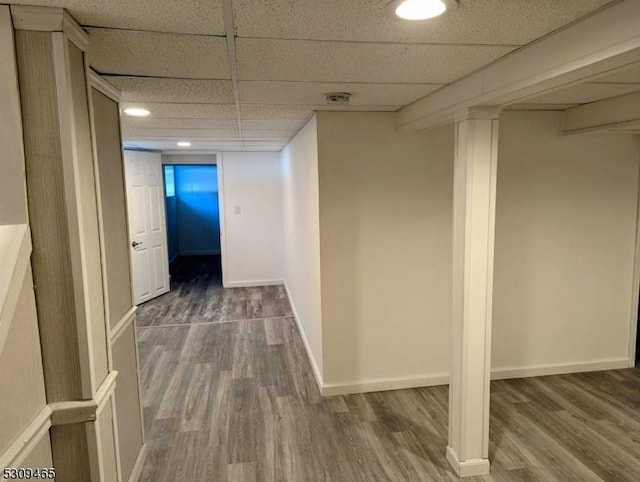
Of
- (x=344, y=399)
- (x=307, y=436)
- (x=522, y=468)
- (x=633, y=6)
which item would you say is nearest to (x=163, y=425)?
(x=307, y=436)

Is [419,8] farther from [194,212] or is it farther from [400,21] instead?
[194,212]

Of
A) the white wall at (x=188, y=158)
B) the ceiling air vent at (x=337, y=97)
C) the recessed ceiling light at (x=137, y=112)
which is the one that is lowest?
the ceiling air vent at (x=337, y=97)

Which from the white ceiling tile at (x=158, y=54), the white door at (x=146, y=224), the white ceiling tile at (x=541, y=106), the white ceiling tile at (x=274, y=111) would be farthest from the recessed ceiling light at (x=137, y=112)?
the white door at (x=146, y=224)

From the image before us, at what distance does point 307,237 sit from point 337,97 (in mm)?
1584

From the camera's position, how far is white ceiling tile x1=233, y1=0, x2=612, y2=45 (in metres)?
1.21

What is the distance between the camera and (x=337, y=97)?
2457 millimetres

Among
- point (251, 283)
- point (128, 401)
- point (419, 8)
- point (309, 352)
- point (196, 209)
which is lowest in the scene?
point (309, 352)

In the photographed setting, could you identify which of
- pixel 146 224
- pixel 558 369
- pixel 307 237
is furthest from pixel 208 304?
pixel 558 369

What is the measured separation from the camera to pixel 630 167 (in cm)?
344

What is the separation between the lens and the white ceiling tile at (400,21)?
1215 mm

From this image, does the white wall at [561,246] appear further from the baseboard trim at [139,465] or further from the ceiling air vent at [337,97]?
the baseboard trim at [139,465]

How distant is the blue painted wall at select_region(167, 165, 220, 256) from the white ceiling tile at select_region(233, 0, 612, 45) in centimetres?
862

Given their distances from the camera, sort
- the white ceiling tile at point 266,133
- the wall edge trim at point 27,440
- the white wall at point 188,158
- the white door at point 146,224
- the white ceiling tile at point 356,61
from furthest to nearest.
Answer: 1. the white wall at point 188,158
2. the white door at point 146,224
3. the white ceiling tile at point 266,133
4. the white ceiling tile at point 356,61
5. the wall edge trim at point 27,440

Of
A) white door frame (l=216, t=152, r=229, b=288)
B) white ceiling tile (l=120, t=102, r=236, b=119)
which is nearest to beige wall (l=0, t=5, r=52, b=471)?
white ceiling tile (l=120, t=102, r=236, b=119)
